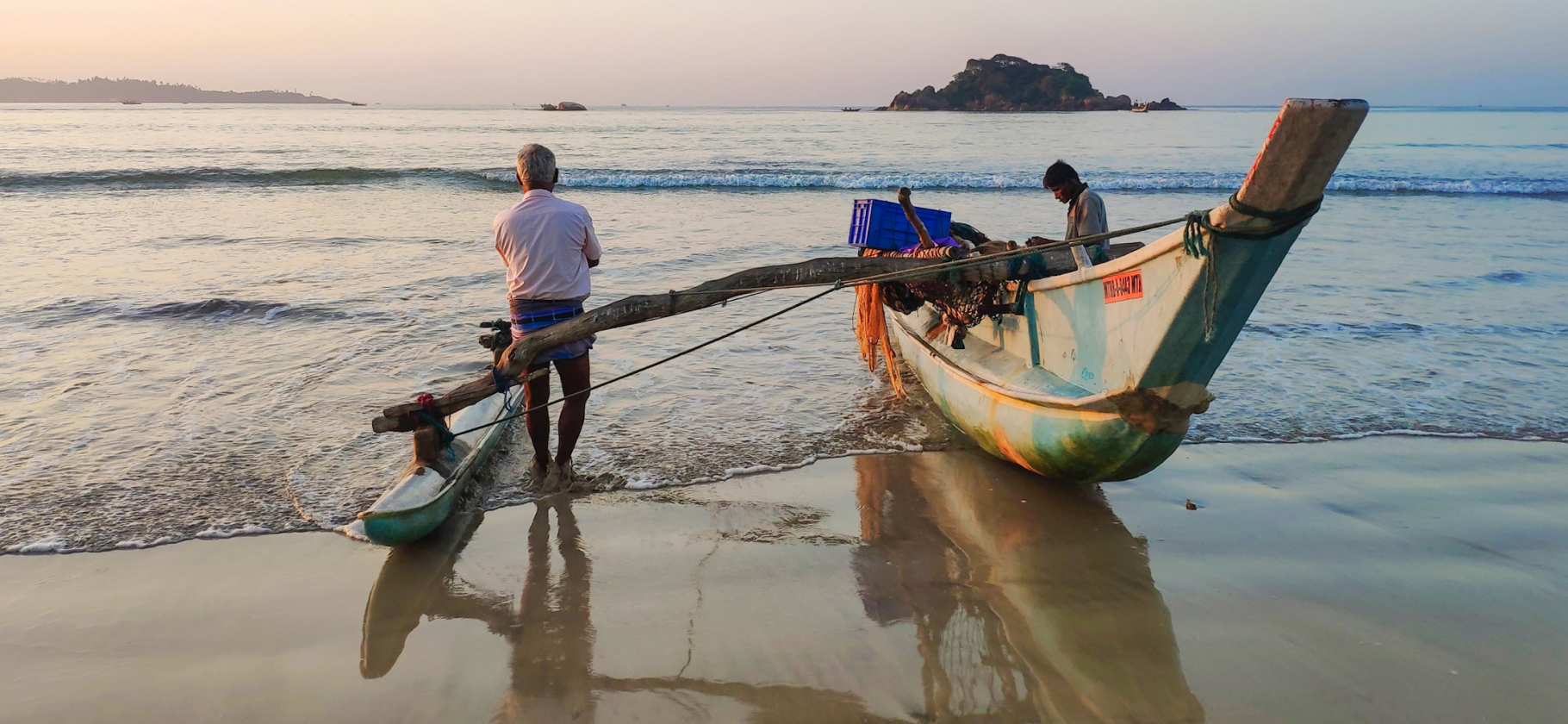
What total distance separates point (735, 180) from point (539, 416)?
21156 mm

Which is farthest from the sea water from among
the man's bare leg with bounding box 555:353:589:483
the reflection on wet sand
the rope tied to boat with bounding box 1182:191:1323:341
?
the rope tied to boat with bounding box 1182:191:1323:341

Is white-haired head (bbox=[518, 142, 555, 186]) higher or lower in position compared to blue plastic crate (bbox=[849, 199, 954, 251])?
higher

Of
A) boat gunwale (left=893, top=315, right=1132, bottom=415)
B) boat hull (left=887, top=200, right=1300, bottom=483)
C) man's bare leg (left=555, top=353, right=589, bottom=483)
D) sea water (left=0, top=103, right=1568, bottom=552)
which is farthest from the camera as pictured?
sea water (left=0, top=103, right=1568, bottom=552)

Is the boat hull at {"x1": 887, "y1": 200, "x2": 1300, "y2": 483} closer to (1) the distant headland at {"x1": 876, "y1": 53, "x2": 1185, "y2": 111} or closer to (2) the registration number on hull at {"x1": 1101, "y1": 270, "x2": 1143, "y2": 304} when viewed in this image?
(2) the registration number on hull at {"x1": 1101, "y1": 270, "x2": 1143, "y2": 304}

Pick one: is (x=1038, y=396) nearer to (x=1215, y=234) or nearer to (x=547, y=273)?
(x=1215, y=234)

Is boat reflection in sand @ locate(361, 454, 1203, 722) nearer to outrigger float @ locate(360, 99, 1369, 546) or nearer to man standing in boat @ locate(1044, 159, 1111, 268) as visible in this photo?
outrigger float @ locate(360, 99, 1369, 546)

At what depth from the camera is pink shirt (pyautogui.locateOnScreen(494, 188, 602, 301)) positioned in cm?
473

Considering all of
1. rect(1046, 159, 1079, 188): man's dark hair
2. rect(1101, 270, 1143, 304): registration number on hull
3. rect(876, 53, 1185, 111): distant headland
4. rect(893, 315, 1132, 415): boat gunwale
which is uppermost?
rect(876, 53, 1185, 111): distant headland

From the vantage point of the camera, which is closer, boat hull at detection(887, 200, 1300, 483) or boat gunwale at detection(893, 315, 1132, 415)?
boat hull at detection(887, 200, 1300, 483)

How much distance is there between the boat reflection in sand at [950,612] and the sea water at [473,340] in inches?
38.3

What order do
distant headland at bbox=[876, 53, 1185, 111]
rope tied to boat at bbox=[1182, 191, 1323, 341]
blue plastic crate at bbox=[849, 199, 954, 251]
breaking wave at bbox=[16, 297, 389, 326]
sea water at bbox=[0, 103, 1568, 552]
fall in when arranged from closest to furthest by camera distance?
rope tied to boat at bbox=[1182, 191, 1323, 341] → sea water at bbox=[0, 103, 1568, 552] → blue plastic crate at bbox=[849, 199, 954, 251] → breaking wave at bbox=[16, 297, 389, 326] → distant headland at bbox=[876, 53, 1185, 111]

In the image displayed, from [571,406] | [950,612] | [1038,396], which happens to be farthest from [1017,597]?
[571,406]

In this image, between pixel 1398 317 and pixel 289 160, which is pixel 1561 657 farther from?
pixel 289 160

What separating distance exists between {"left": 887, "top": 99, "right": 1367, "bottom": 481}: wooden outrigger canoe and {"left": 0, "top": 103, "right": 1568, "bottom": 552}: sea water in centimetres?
94
